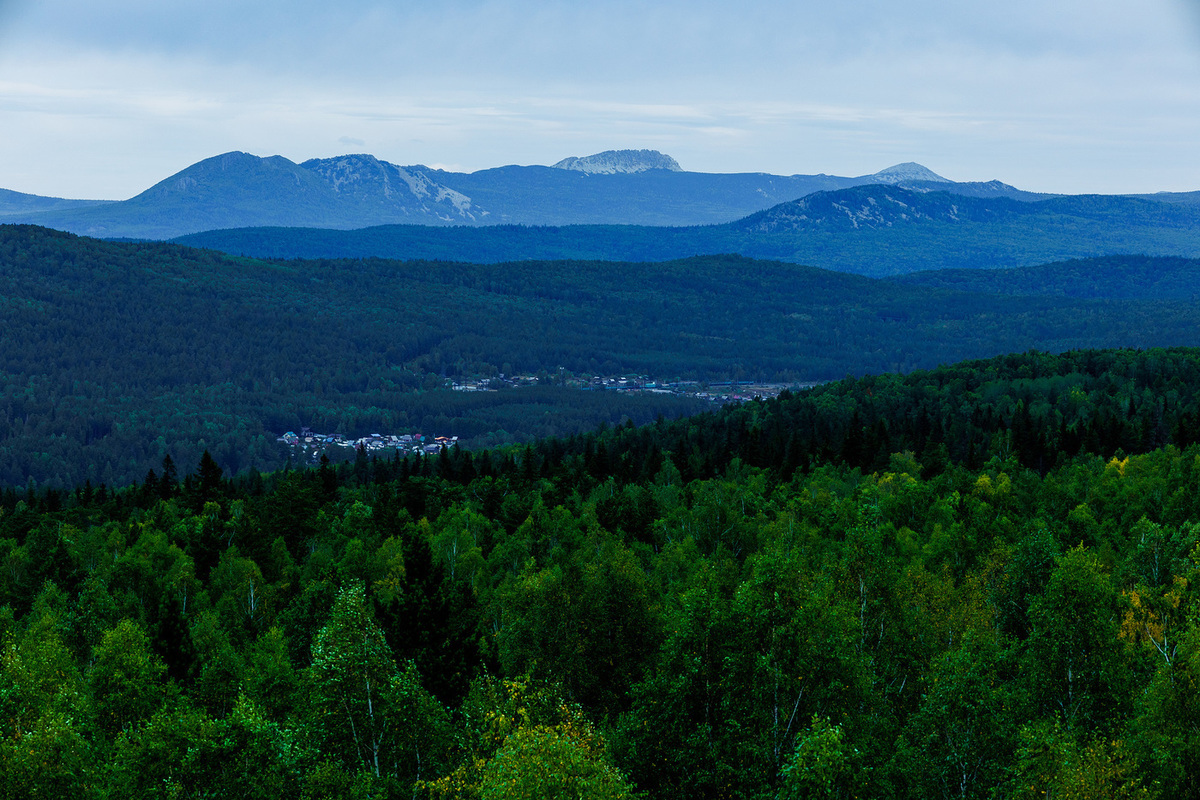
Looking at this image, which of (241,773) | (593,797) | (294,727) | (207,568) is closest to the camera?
(593,797)

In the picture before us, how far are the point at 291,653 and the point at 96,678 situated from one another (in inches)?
460

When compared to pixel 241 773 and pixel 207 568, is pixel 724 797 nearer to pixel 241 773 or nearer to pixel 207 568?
pixel 241 773

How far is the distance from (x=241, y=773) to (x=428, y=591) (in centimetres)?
1608

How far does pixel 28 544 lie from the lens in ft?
300

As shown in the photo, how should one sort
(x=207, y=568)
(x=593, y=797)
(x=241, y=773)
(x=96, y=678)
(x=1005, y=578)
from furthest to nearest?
(x=207, y=568) → (x=1005, y=578) → (x=96, y=678) → (x=241, y=773) → (x=593, y=797)

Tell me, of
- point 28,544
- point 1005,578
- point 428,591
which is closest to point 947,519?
point 1005,578

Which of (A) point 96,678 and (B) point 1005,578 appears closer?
(A) point 96,678

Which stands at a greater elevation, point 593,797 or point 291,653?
point 593,797

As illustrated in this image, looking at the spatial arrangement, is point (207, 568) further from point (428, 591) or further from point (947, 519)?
point (947, 519)

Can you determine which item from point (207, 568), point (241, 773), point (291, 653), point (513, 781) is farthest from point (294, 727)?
point (207, 568)

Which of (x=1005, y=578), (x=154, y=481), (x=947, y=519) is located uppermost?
(x=1005, y=578)

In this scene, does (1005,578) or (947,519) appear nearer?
(1005,578)

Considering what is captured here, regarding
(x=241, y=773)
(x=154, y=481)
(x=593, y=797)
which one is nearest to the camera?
(x=593, y=797)

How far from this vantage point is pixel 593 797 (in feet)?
88.7
